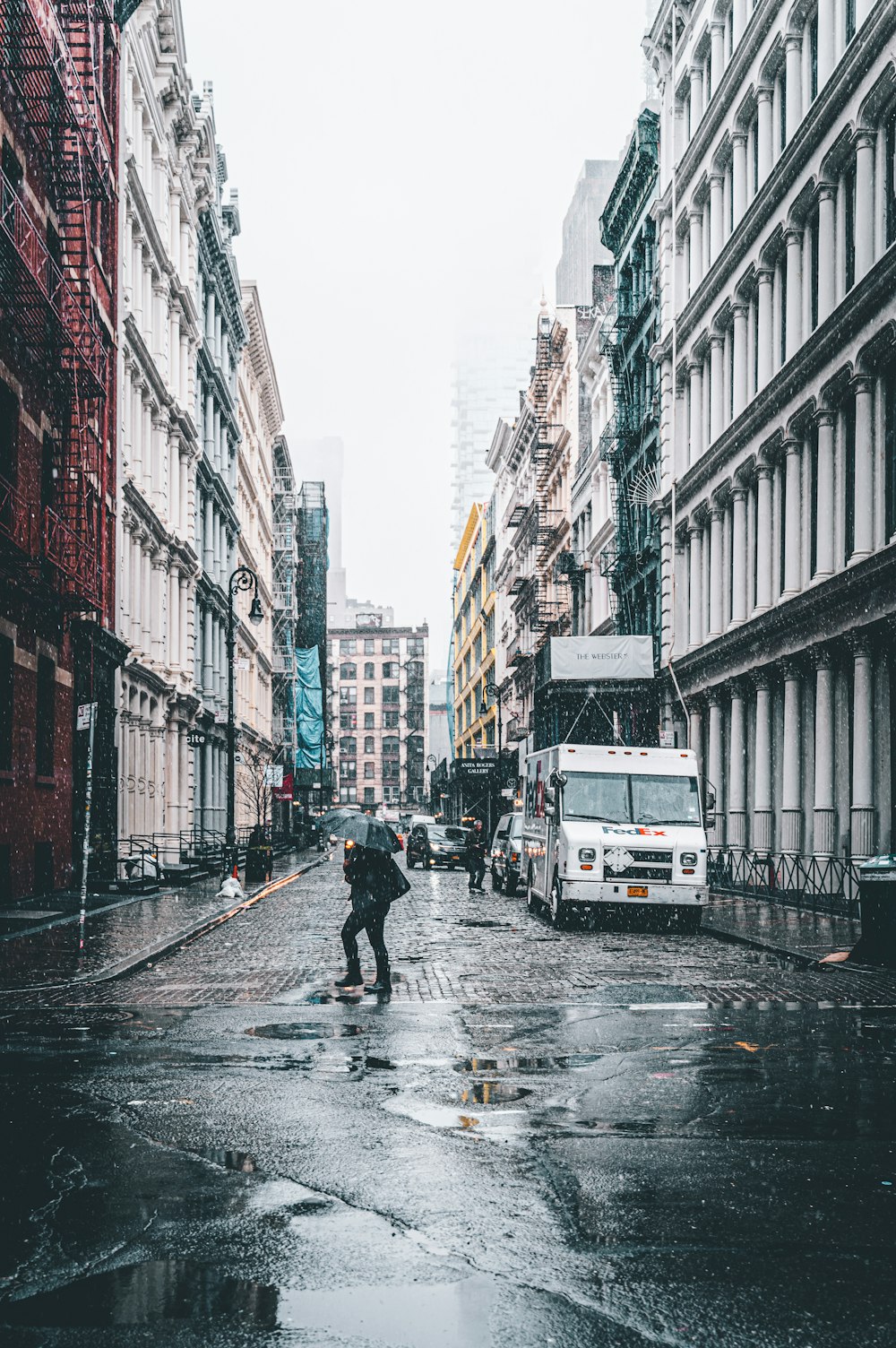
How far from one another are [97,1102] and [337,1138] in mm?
1724

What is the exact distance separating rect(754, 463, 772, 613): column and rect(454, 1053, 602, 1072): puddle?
2464cm

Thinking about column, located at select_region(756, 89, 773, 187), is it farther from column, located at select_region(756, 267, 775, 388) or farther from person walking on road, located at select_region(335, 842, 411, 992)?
person walking on road, located at select_region(335, 842, 411, 992)

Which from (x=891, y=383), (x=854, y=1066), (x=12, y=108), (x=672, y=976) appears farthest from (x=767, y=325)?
(x=854, y=1066)

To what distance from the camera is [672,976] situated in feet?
52.3

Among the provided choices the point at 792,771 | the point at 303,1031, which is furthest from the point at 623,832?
the point at 303,1031

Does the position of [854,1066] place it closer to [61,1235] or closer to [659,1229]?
[659,1229]

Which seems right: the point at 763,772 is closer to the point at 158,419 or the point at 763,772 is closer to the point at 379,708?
the point at 158,419

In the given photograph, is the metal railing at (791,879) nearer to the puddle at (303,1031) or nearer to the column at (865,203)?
the column at (865,203)

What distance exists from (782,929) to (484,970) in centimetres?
693

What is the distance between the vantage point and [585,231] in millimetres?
101250

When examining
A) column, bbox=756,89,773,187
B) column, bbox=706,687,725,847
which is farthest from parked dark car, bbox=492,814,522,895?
column, bbox=756,89,773,187

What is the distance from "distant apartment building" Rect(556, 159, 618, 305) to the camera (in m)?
100

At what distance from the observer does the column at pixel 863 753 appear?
26.7 m

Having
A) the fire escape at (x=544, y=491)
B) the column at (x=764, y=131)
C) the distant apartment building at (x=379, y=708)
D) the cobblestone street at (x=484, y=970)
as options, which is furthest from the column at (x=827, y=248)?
the distant apartment building at (x=379, y=708)
